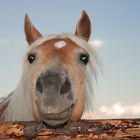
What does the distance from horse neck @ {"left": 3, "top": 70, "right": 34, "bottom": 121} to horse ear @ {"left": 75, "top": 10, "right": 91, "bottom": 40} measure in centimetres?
165

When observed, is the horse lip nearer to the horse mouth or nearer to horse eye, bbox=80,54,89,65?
the horse mouth

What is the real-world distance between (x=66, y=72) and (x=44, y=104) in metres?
0.62

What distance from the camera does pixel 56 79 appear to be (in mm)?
3629

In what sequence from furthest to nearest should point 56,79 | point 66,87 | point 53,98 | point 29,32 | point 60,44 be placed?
point 29,32 → point 60,44 → point 66,87 → point 56,79 → point 53,98

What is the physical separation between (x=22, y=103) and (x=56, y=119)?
1.25 m

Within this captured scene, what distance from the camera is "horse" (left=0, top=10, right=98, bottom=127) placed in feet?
11.7

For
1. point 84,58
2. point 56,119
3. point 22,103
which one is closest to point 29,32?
point 84,58

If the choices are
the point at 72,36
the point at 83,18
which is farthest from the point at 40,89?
the point at 83,18

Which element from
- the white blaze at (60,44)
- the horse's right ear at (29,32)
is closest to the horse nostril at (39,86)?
the white blaze at (60,44)

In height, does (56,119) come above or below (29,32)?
below

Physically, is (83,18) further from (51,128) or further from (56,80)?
(51,128)

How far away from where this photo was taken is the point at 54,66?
152 inches

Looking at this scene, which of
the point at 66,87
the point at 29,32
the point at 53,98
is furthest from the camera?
the point at 29,32

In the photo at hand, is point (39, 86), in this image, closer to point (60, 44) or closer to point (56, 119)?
point (56, 119)
